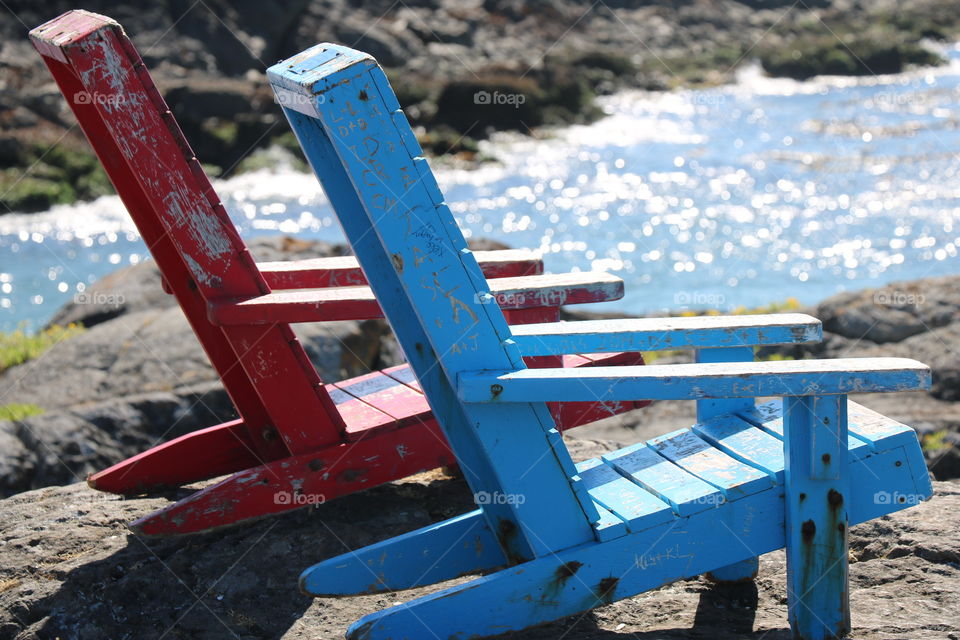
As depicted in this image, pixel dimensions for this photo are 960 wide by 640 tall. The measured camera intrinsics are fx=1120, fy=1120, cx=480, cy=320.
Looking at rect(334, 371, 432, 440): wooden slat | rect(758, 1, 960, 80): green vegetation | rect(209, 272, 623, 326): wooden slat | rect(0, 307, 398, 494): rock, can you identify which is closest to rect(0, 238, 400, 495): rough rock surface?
rect(0, 307, 398, 494): rock

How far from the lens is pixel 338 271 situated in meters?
A: 3.64

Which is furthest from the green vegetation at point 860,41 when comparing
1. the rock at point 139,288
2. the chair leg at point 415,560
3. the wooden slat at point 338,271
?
the chair leg at point 415,560

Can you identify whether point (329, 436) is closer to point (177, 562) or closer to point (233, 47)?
point (177, 562)

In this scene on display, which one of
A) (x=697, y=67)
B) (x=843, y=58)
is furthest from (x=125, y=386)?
(x=843, y=58)

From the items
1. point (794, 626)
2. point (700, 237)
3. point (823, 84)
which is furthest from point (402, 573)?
point (823, 84)

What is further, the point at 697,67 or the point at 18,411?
the point at 697,67

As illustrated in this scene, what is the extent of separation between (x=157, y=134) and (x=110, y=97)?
15cm

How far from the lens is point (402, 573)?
2.68m

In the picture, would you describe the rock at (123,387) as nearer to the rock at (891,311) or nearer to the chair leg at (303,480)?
the chair leg at (303,480)

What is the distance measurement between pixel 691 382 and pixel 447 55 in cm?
2262

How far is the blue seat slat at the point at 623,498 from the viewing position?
8.22 feet

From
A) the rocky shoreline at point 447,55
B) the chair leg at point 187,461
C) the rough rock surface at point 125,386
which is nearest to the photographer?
the chair leg at point 187,461

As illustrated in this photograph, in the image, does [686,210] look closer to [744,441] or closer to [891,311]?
[891,311]

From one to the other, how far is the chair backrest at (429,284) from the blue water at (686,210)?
289 inches
